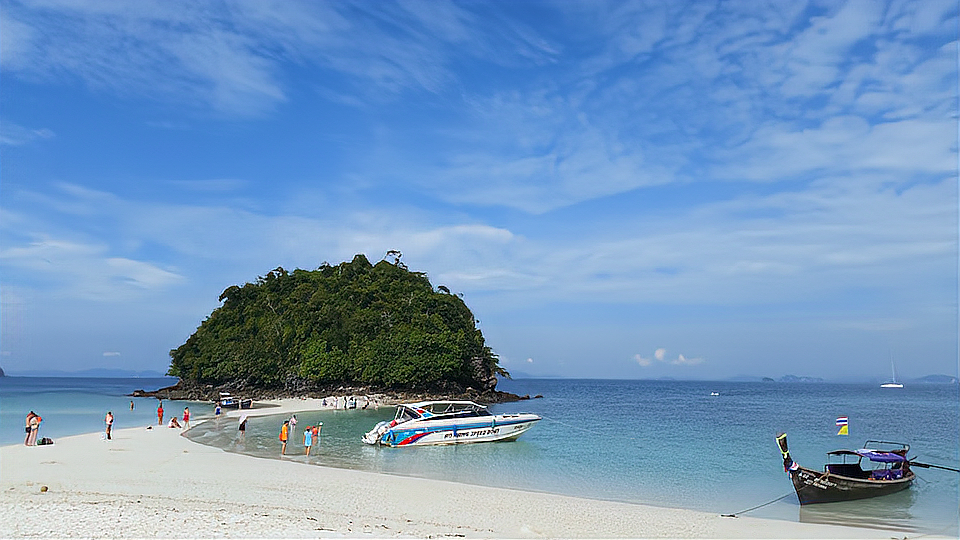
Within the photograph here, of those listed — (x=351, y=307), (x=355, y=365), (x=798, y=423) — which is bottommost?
(x=798, y=423)

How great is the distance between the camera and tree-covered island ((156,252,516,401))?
6678 centimetres

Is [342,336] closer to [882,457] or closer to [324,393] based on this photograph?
[324,393]

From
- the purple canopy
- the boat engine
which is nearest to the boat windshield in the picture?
the boat engine

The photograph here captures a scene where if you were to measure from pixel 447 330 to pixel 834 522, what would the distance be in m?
53.9

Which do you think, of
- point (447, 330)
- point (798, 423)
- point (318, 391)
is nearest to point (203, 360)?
point (318, 391)

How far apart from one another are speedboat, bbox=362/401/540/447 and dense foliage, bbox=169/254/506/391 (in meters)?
32.4

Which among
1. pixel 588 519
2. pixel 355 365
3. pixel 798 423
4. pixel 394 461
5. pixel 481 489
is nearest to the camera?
pixel 588 519

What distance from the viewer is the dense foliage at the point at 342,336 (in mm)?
66812

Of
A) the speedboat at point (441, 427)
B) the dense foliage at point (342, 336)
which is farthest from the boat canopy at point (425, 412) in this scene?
the dense foliage at point (342, 336)

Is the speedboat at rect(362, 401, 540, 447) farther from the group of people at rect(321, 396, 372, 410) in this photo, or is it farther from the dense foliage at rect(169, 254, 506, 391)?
the dense foliage at rect(169, 254, 506, 391)

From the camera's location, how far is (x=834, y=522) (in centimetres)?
1695

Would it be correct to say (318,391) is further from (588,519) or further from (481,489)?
(588,519)

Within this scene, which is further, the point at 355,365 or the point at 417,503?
the point at 355,365

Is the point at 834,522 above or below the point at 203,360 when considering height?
below
